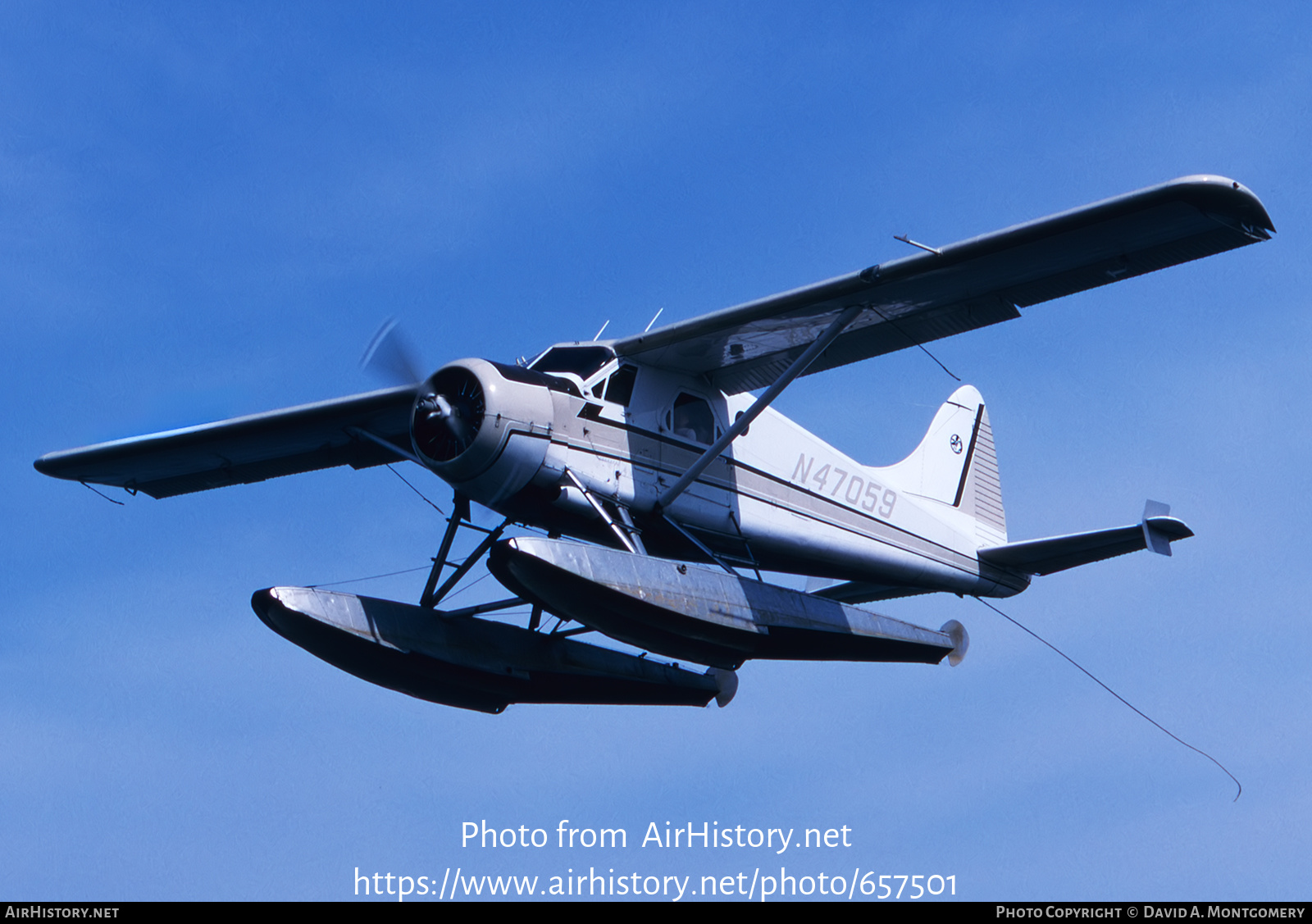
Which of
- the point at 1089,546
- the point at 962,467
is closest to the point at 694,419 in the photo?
the point at 1089,546

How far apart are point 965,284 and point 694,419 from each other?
3.23 metres

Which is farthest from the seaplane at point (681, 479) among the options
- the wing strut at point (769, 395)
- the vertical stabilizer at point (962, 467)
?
the vertical stabilizer at point (962, 467)

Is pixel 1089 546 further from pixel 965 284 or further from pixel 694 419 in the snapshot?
pixel 694 419

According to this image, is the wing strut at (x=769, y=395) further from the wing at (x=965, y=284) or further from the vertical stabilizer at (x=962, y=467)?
the vertical stabilizer at (x=962, y=467)

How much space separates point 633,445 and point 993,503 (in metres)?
6.76

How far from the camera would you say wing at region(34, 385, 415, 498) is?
57.3ft

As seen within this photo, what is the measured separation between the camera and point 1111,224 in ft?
46.9

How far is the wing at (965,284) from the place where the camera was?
13.8 meters

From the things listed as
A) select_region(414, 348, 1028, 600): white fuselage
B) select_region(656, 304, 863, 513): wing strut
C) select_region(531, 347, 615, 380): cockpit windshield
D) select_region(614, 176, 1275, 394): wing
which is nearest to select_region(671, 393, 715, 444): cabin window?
select_region(414, 348, 1028, 600): white fuselage

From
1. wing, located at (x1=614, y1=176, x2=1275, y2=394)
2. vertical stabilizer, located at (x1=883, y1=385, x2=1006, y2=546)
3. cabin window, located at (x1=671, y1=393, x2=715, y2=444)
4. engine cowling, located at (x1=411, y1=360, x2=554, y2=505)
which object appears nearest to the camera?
wing, located at (x1=614, y1=176, x2=1275, y2=394)

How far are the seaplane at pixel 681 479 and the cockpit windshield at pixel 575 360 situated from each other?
24 mm

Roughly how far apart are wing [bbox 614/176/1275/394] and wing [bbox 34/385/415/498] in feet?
11.6

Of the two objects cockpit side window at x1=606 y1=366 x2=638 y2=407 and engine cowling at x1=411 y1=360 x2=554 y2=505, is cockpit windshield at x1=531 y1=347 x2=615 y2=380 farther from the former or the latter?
engine cowling at x1=411 y1=360 x2=554 y2=505
